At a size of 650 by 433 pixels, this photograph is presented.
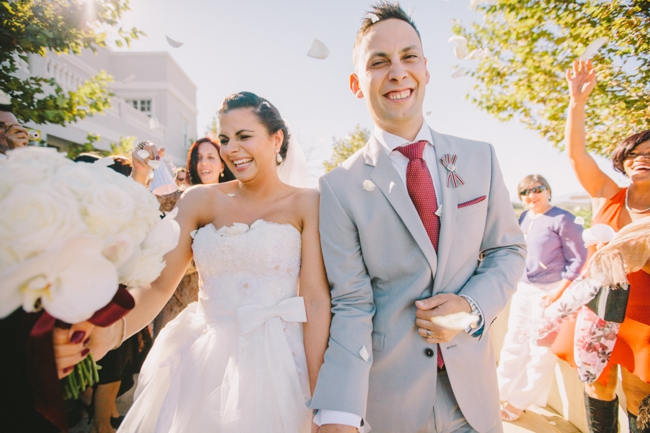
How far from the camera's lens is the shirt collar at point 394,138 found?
1790 millimetres

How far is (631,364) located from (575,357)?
0.33 metres

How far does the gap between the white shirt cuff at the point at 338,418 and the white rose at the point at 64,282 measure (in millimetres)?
958

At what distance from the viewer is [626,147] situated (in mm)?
2447

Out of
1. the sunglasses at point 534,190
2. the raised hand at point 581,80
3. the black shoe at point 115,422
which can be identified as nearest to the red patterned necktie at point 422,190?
the raised hand at point 581,80

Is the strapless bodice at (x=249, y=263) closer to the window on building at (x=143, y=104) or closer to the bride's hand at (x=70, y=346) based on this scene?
the bride's hand at (x=70, y=346)

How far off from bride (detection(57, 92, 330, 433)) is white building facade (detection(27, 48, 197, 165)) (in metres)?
11.3

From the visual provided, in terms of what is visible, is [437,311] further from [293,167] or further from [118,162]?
[118,162]

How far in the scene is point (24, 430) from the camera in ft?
2.99

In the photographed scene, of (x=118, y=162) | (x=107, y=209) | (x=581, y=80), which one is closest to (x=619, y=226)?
(x=581, y=80)

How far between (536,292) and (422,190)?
3.58m

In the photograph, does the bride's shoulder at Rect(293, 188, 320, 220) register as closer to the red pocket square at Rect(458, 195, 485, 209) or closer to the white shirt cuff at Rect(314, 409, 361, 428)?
the red pocket square at Rect(458, 195, 485, 209)

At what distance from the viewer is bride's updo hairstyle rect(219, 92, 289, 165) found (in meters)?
2.22

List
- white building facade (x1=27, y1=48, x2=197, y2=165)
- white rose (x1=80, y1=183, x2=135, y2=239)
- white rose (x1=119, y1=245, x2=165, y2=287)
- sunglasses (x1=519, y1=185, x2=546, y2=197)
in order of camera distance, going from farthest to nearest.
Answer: white building facade (x1=27, y1=48, x2=197, y2=165) → sunglasses (x1=519, y1=185, x2=546, y2=197) → white rose (x1=119, y1=245, x2=165, y2=287) → white rose (x1=80, y1=183, x2=135, y2=239)

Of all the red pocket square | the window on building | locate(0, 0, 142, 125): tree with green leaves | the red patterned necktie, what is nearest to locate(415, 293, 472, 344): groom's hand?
the red patterned necktie
